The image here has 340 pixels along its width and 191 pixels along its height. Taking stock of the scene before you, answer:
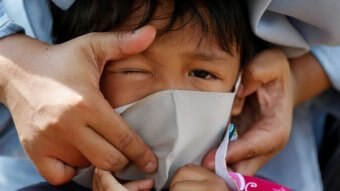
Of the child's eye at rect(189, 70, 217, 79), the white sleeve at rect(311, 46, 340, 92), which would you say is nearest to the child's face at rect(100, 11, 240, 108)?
the child's eye at rect(189, 70, 217, 79)

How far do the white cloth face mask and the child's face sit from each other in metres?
0.02

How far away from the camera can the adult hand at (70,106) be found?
856 millimetres

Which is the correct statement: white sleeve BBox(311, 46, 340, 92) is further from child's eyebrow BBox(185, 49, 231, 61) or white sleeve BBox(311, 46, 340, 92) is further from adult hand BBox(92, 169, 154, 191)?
adult hand BBox(92, 169, 154, 191)

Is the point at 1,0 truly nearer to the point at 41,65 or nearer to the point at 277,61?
the point at 41,65

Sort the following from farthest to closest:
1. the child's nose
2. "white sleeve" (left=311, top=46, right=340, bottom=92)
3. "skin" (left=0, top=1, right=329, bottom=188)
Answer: "white sleeve" (left=311, top=46, right=340, bottom=92) < the child's nose < "skin" (left=0, top=1, right=329, bottom=188)

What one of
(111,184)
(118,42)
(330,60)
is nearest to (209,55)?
(118,42)

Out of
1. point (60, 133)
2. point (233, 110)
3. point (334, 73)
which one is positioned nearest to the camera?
point (60, 133)

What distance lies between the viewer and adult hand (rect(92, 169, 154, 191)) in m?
0.87

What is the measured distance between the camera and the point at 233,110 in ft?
3.66

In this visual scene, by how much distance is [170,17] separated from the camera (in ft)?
3.12

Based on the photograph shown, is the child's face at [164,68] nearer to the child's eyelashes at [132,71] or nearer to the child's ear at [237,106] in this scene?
the child's eyelashes at [132,71]

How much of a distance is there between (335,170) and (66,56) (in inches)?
24.0

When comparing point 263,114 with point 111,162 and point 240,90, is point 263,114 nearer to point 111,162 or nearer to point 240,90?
point 240,90

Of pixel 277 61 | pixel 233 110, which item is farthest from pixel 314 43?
pixel 233 110
